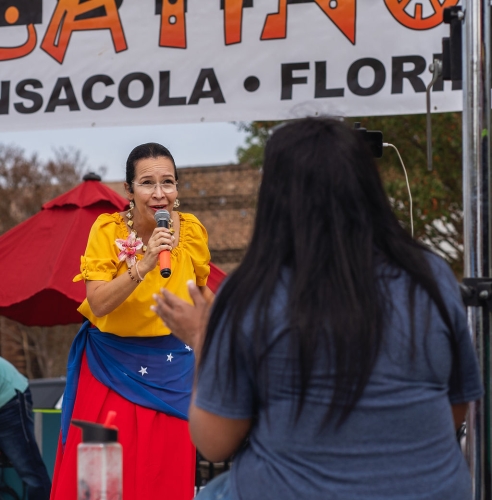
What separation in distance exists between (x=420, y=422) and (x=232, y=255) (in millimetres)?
18843

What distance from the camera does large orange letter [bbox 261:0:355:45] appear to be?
163 inches

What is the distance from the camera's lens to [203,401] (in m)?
1.83

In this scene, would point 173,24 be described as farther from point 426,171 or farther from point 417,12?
point 426,171

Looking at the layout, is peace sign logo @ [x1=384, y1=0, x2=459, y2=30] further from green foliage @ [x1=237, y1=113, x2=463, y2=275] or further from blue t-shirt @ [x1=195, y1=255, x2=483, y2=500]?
green foliage @ [x1=237, y1=113, x2=463, y2=275]

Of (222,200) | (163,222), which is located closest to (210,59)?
(163,222)

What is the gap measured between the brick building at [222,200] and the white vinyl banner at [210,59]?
1619cm

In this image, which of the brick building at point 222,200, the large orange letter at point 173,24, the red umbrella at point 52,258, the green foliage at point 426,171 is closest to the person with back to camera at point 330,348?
the large orange letter at point 173,24

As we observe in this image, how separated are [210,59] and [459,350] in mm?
2731

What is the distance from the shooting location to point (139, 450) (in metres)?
3.61

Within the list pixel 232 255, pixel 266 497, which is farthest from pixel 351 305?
pixel 232 255

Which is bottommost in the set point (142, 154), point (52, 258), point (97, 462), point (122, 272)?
point (97, 462)

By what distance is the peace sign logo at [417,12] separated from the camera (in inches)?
160

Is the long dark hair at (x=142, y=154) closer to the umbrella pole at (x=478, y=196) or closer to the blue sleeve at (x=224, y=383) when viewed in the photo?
the umbrella pole at (x=478, y=196)

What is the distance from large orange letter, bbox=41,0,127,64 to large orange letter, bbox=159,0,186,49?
0.76 feet
